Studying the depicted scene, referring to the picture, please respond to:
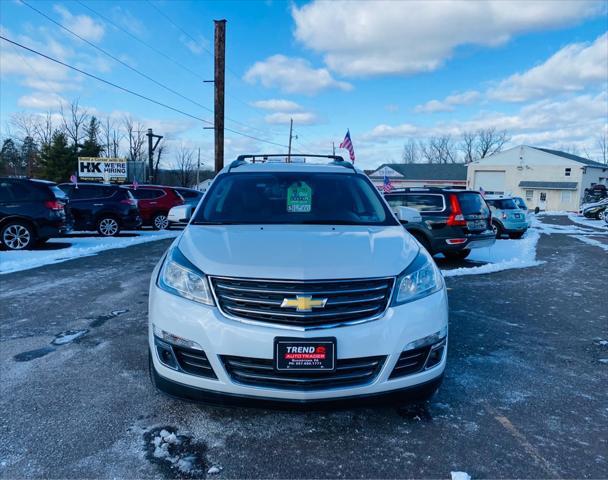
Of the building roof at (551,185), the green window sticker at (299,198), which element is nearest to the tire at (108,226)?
the green window sticker at (299,198)

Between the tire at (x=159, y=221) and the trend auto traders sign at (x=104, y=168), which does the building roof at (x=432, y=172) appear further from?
the tire at (x=159, y=221)

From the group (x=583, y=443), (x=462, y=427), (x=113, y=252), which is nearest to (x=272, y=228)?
(x=462, y=427)

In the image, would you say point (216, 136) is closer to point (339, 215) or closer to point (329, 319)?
point (339, 215)

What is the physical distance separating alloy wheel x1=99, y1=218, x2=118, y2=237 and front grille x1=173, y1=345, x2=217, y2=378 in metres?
12.5

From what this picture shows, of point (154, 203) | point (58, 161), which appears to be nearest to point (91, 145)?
point (58, 161)

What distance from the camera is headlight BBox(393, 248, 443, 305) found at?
253cm

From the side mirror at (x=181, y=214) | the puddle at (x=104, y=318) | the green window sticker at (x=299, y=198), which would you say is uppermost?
the green window sticker at (x=299, y=198)

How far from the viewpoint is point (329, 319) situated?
237cm

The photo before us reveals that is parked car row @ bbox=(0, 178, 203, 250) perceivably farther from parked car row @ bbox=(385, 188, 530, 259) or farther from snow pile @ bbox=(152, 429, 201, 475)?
snow pile @ bbox=(152, 429, 201, 475)

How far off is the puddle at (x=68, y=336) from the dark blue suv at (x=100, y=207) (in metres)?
9.98

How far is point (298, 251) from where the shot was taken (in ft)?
8.75

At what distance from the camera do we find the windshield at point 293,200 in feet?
11.8

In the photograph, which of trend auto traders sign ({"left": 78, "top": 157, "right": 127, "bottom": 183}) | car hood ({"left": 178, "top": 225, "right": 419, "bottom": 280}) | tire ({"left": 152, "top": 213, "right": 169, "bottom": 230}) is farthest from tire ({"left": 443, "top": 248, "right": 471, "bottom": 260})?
trend auto traders sign ({"left": 78, "top": 157, "right": 127, "bottom": 183})

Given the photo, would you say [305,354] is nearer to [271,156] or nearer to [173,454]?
[173,454]
